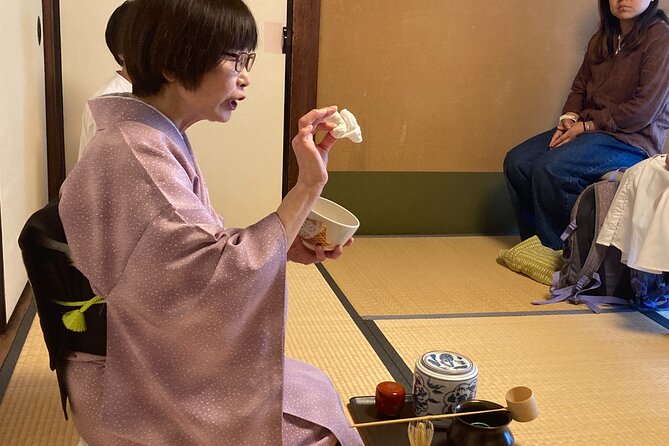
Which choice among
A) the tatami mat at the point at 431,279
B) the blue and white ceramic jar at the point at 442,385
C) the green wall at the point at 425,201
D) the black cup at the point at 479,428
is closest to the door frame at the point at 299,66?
the green wall at the point at 425,201

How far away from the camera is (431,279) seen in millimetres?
3141

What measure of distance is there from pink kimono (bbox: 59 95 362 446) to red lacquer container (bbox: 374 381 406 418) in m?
0.43

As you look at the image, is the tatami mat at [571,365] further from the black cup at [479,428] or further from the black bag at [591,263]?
the black cup at [479,428]

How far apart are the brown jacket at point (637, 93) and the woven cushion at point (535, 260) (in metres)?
0.57

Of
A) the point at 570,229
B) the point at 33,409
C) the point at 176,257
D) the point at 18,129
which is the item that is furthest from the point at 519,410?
the point at 18,129

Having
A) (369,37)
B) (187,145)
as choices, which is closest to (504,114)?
(369,37)

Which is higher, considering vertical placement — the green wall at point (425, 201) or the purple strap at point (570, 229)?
the purple strap at point (570, 229)

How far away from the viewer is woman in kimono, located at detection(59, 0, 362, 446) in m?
1.18

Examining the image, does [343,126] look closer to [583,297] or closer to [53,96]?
[583,297]

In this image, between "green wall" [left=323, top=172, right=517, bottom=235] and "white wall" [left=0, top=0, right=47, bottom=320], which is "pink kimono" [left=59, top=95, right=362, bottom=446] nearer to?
"white wall" [left=0, top=0, right=47, bottom=320]

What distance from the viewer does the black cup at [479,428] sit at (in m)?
1.52

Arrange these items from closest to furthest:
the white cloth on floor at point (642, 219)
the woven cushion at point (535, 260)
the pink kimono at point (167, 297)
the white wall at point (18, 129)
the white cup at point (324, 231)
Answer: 1. the pink kimono at point (167, 297)
2. the white cup at point (324, 231)
3. the white wall at point (18, 129)
4. the white cloth on floor at point (642, 219)
5. the woven cushion at point (535, 260)

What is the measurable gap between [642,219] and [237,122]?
69.5 inches

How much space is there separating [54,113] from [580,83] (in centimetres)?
238
